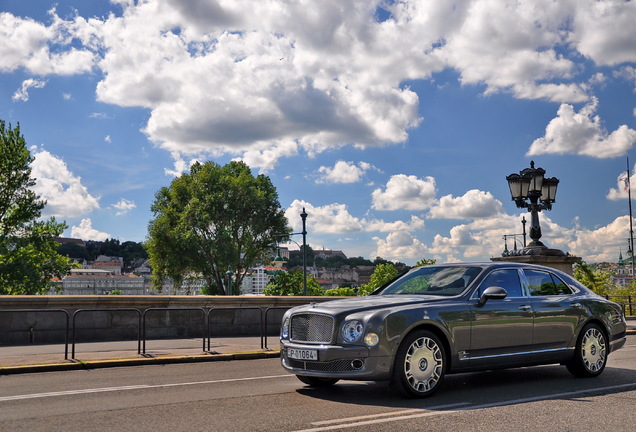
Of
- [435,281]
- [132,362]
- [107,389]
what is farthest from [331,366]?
[132,362]

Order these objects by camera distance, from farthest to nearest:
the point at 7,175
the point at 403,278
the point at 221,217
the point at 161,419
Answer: the point at 221,217 < the point at 7,175 < the point at 403,278 < the point at 161,419

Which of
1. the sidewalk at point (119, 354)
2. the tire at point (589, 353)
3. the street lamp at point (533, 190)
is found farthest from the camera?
the street lamp at point (533, 190)

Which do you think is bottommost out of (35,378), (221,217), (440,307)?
(35,378)

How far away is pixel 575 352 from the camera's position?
9.80 metres

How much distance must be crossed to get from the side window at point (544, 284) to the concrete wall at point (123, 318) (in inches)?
248

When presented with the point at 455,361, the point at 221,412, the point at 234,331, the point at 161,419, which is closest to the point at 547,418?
the point at 455,361

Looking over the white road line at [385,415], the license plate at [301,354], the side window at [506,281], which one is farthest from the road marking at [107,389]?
the white road line at [385,415]

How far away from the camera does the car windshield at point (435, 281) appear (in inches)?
349

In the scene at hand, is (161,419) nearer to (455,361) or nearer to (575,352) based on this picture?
(455,361)

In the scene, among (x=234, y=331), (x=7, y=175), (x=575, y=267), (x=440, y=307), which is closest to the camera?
(x=440, y=307)

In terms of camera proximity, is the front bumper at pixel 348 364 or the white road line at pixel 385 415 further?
the front bumper at pixel 348 364

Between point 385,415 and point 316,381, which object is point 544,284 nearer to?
point 316,381

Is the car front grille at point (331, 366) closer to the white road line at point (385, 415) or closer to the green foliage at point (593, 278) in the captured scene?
the white road line at point (385, 415)

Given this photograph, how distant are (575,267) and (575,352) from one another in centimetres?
2788
